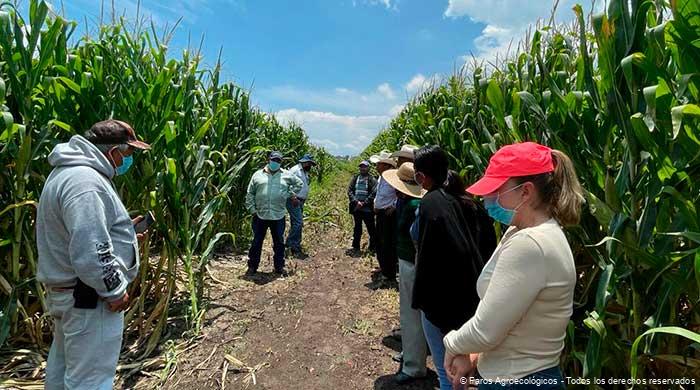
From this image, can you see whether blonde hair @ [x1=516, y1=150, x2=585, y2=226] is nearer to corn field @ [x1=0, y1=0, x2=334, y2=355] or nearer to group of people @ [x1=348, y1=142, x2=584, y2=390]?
group of people @ [x1=348, y1=142, x2=584, y2=390]

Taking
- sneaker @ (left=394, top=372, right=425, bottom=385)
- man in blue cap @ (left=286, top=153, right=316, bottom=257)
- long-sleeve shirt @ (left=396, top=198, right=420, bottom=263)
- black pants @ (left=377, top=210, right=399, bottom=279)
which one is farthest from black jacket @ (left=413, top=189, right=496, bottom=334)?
man in blue cap @ (left=286, top=153, right=316, bottom=257)

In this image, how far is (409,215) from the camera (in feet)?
9.85

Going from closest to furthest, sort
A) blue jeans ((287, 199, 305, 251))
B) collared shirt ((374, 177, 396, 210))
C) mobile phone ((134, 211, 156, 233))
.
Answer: mobile phone ((134, 211, 156, 233)) < collared shirt ((374, 177, 396, 210)) < blue jeans ((287, 199, 305, 251))

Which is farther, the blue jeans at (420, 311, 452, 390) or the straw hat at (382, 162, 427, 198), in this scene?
the straw hat at (382, 162, 427, 198)

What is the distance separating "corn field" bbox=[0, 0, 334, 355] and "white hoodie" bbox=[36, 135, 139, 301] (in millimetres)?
795

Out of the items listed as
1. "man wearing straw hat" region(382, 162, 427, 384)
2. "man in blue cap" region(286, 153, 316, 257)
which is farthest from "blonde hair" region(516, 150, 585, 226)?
"man in blue cap" region(286, 153, 316, 257)

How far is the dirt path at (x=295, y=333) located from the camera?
296 cm

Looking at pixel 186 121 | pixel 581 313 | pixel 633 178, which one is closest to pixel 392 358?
pixel 581 313

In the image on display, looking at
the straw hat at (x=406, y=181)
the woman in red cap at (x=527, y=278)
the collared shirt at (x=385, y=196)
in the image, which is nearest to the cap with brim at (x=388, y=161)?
the collared shirt at (x=385, y=196)

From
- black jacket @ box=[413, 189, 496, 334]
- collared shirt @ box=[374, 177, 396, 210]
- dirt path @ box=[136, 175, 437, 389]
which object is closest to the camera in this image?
black jacket @ box=[413, 189, 496, 334]

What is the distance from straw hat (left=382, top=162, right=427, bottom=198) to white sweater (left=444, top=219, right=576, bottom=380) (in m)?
1.74

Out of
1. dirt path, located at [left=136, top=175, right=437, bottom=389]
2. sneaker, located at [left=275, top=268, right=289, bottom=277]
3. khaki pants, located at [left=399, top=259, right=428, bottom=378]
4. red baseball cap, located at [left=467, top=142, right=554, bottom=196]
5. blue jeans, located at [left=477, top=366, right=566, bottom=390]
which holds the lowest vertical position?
dirt path, located at [left=136, top=175, right=437, bottom=389]

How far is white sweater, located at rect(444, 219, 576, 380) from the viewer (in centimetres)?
114

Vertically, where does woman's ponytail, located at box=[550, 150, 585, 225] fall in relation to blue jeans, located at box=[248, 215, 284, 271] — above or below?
above
